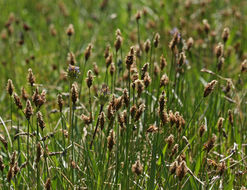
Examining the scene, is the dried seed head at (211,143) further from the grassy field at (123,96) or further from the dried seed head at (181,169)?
the dried seed head at (181,169)

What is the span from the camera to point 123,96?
5.53 feet

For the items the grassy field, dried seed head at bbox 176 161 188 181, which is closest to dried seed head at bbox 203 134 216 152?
the grassy field

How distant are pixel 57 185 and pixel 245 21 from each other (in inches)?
129

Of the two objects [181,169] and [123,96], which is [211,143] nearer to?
[181,169]

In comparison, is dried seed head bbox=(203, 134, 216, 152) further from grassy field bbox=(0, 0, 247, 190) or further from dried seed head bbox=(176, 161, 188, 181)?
dried seed head bbox=(176, 161, 188, 181)

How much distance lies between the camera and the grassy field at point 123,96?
1.74 metres

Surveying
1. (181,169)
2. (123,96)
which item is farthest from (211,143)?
(123,96)

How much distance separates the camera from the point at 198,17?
445cm

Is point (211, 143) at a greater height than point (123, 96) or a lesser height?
lesser

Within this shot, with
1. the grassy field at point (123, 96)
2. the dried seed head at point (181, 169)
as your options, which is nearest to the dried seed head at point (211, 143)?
the grassy field at point (123, 96)

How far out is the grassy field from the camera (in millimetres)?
1736

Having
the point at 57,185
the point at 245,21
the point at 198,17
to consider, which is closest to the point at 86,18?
the point at 198,17

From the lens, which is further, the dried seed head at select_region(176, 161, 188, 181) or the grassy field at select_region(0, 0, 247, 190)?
the grassy field at select_region(0, 0, 247, 190)

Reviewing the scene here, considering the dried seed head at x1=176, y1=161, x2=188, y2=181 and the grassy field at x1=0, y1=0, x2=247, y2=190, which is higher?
the grassy field at x1=0, y1=0, x2=247, y2=190
